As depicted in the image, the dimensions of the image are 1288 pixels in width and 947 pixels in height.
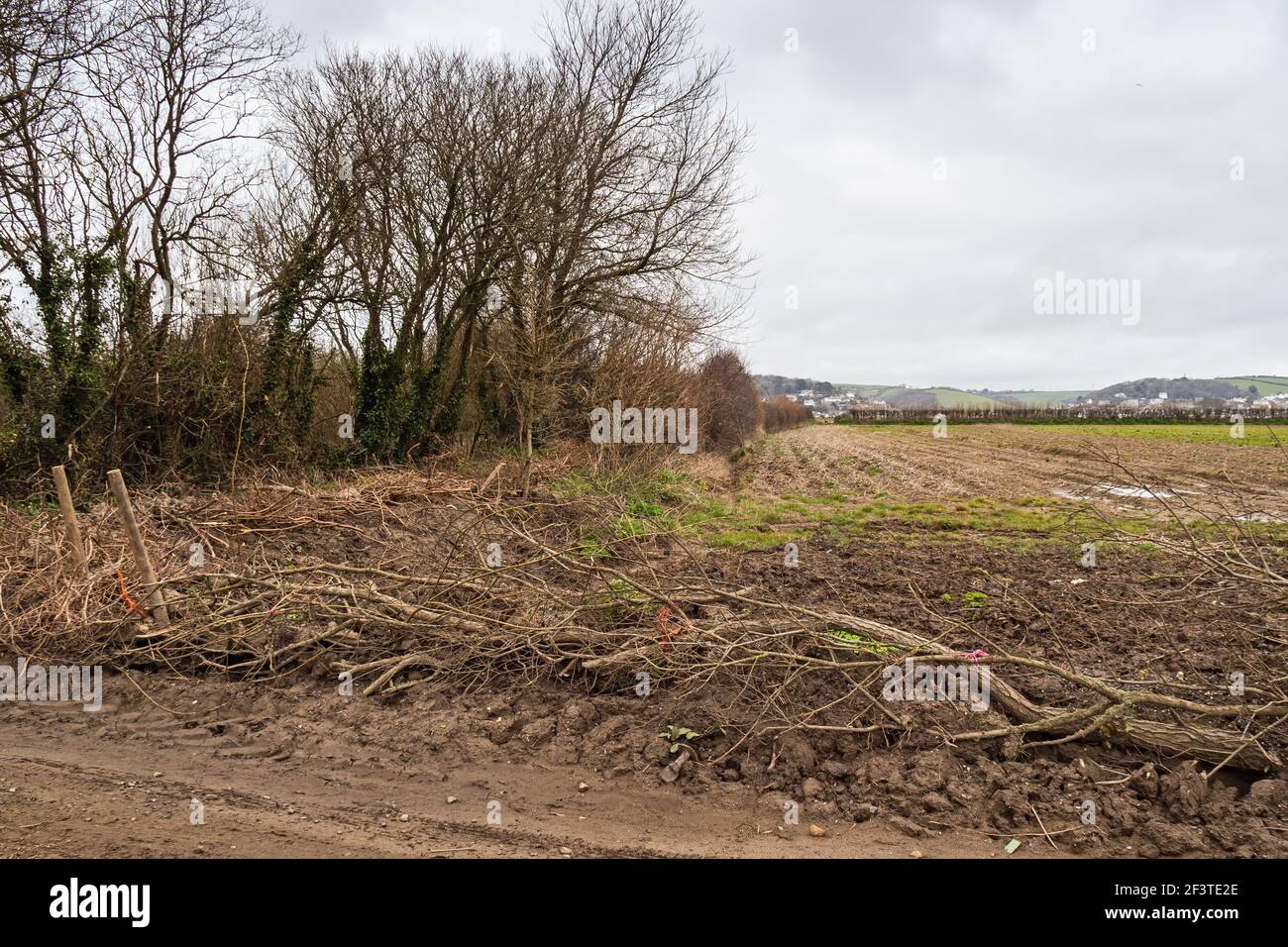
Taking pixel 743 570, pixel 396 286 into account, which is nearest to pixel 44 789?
pixel 743 570

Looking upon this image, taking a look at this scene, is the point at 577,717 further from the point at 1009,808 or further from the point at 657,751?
the point at 1009,808

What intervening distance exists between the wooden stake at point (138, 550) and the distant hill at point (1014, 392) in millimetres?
47194

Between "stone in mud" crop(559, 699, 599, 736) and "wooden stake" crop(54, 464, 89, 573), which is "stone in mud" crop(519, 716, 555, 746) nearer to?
"stone in mud" crop(559, 699, 599, 736)

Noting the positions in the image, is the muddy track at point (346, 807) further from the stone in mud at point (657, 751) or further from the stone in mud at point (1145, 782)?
the stone in mud at point (1145, 782)

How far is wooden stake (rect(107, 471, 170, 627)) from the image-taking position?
252 inches

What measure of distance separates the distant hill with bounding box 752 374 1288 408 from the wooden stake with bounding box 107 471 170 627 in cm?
4719

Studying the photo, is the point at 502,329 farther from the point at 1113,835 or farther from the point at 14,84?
the point at 1113,835

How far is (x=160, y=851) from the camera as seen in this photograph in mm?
3627

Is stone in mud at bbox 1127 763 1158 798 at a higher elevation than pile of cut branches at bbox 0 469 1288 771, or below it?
below

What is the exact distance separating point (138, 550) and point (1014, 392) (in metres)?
150

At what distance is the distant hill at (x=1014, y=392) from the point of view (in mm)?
83062

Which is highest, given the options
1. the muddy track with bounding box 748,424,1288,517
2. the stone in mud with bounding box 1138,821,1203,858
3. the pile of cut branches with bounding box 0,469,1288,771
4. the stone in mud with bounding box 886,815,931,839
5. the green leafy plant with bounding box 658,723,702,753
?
the muddy track with bounding box 748,424,1288,517

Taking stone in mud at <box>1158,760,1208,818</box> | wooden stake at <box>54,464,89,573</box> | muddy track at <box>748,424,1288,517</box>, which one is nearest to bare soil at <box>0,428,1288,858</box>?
stone in mud at <box>1158,760,1208,818</box>

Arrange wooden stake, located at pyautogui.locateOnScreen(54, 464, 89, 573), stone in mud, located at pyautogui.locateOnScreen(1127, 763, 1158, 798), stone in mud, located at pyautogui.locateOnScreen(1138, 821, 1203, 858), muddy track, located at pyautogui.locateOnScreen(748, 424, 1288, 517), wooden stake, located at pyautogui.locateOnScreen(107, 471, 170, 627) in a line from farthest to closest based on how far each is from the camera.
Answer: muddy track, located at pyautogui.locateOnScreen(748, 424, 1288, 517) < wooden stake, located at pyautogui.locateOnScreen(54, 464, 89, 573) < wooden stake, located at pyautogui.locateOnScreen(107, 471, 170, 627) < stone in mud, located at pyautogui.locateOnScreen(1127, 763, 1158, 798) < stone in mud, located at pyautogui.locateOnScreen(1138, 821, 1203, 858)
